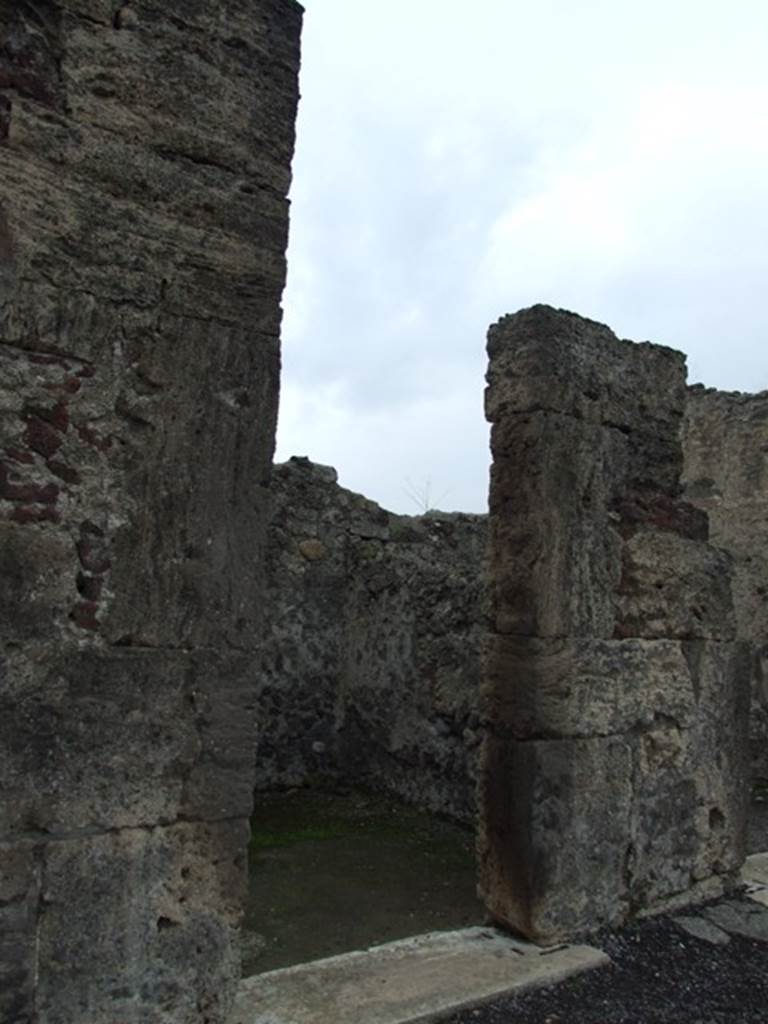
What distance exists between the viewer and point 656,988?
361cm

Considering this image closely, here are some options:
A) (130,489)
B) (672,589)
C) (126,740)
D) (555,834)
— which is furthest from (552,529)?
(126,740)

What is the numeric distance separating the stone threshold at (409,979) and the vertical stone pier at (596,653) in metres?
0.20

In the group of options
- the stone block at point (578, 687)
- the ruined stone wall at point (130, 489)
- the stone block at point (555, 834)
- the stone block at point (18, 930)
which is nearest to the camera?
the stone block at point (18, 930)

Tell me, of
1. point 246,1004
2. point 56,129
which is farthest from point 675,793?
point 56,129

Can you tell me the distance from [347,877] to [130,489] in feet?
11.0

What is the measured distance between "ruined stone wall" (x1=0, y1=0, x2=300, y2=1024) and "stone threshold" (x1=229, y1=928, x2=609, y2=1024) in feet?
1.58

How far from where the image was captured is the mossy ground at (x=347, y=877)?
4332 millimetres

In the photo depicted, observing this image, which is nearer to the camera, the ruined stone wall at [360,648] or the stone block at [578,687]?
the stone block at [578,687]

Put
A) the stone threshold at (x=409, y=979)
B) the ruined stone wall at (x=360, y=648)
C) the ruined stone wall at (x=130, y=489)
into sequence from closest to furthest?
the ruined stone wall at (x=130, y=489) < the stone threshold at (x=409, y=979) < the ruined stone wall at (x=360, y=648)

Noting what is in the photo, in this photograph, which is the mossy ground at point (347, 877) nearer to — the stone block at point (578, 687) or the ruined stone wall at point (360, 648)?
the ruined stone wall at point (360, 648)

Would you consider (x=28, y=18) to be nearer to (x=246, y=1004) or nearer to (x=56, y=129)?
(x=56, y=129)

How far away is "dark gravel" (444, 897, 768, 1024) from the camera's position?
3.32 metres

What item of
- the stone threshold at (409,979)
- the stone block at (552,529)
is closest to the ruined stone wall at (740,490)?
the stone block at (552,529)

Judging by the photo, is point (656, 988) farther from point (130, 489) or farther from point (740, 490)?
point (740, 490)
